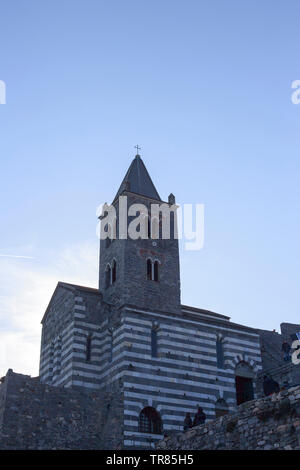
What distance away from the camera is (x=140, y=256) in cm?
3391

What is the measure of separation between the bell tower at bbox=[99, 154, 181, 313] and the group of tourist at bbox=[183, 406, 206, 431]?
6273 mm

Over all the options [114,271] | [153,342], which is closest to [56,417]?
[153,342]

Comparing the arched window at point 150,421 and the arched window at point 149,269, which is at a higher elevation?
the arched window at point 149,269

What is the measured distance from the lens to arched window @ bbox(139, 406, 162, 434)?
93.8ft

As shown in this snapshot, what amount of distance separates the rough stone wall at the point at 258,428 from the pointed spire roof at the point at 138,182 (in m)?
18.3

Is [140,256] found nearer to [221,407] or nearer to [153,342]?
[153,342]

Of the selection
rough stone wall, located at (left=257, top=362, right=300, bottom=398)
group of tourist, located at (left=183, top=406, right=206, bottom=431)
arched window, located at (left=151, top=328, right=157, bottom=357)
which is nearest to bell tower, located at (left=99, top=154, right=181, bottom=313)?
arched window, located at (left=151, top=328, right=157, bottom=357)

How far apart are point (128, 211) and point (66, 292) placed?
5.93 meters

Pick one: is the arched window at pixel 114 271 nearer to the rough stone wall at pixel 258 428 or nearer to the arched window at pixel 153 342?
the arched window at pixel 153 342

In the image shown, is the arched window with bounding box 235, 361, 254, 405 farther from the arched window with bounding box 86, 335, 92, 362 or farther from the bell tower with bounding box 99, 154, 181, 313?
the arched window with bounding box 86, 335, 92, 362

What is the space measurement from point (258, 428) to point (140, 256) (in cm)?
1681

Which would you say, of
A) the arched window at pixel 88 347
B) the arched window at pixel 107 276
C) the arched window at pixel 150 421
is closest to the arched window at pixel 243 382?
the arched window at pixel 150 421

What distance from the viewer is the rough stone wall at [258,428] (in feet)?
56.3
